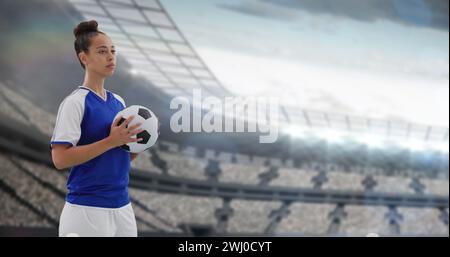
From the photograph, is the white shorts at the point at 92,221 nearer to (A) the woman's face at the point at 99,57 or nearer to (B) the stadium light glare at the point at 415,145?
(A) the woman's face at the point at 99,57

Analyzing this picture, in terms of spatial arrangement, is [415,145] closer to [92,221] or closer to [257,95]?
[257,95]

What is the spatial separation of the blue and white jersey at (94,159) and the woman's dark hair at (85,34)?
13 cm

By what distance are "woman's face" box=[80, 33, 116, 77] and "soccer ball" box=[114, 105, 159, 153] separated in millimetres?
138

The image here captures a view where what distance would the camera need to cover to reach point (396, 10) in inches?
352

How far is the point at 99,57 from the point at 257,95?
6.70 meters

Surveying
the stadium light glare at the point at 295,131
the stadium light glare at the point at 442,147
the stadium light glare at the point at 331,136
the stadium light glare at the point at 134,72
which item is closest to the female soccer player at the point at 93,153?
the stadium light glare at the point at 134,72

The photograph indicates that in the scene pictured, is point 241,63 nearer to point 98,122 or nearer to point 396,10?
point 396,10

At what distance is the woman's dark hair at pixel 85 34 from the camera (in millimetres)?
1919

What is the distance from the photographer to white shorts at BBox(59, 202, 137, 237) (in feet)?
6.11

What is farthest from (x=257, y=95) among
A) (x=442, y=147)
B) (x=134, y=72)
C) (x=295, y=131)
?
(x=442, y=147)

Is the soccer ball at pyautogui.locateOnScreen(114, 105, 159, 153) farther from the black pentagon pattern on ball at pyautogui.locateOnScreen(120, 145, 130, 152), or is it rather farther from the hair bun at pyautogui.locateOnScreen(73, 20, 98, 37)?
the hair bun at pyautogui.locateOnScreen(73, 20, 98, 37)

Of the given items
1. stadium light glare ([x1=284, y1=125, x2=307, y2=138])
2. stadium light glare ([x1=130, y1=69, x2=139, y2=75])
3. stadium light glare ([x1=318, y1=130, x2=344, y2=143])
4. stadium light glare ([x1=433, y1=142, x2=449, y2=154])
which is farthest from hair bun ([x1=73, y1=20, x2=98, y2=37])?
stadium light glare ([x1=433, y1=142, x2=449, y2=154])

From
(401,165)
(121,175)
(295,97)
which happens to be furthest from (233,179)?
(121,175)
